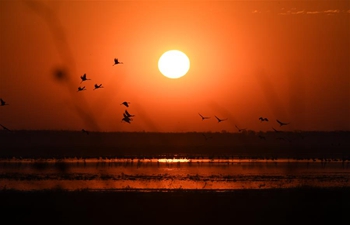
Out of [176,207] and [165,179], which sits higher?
[165,179]

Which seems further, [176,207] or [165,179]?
[165,179]

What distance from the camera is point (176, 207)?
1861cm

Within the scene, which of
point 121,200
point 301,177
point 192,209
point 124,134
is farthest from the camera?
point 124,134

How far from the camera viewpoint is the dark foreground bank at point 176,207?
55.7 feet

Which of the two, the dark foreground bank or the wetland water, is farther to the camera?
the wetland water

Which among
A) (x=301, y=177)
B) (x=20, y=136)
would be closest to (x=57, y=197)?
(x=301, y=177)

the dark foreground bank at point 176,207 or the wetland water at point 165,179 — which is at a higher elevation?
the wetland water at point 165,179

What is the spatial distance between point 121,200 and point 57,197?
271 centimetres

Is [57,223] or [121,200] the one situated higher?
[121,200]

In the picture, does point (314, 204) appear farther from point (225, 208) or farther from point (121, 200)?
point (121, 200)

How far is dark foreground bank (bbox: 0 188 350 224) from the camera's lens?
669 inches

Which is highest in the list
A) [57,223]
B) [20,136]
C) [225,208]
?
[20,136]

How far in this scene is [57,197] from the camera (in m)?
20.5

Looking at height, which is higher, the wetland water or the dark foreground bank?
the wetland water
